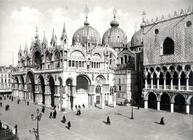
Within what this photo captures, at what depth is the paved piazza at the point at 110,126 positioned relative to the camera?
23828 millimetres

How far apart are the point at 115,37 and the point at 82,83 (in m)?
22.7

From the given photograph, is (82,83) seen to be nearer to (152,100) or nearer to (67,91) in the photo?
(67,91)

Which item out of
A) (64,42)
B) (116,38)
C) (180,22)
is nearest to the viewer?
(180,22)

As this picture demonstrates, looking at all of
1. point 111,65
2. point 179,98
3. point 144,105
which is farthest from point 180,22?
point 111,65

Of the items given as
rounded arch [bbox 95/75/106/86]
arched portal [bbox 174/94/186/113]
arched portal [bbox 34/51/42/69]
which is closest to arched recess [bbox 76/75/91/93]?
rounded arch [bbox 95/75/106/86]

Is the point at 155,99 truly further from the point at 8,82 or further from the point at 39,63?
the point at 8,82

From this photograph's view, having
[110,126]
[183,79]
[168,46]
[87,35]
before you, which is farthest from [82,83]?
[183,79]

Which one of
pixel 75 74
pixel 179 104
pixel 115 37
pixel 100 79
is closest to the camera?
pixel 179 104

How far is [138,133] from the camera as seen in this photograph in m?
24.9

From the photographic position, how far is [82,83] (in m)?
42.7

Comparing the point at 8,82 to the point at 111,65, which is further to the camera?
the point at 8,82

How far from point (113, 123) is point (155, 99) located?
14.8m

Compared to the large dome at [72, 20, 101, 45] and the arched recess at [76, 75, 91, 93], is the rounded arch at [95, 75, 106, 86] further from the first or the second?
the large dome at [72, 20, 101, 45]

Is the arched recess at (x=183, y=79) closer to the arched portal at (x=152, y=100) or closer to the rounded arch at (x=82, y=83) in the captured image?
the arched portal at (x=152, y=100)
